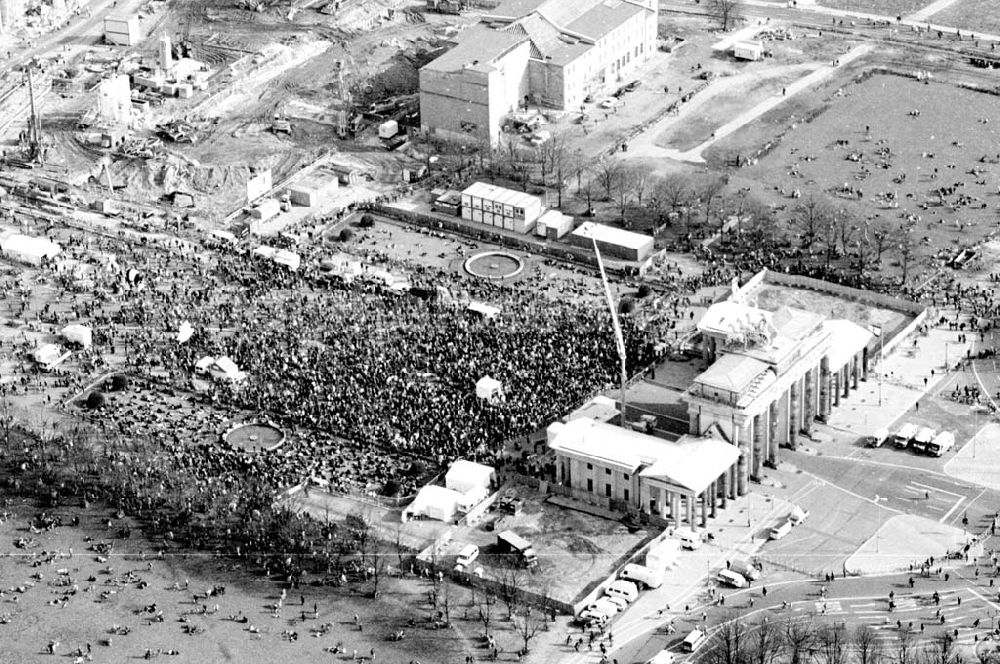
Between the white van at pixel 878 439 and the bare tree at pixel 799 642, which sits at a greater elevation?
the bare tree at pixel 799 642

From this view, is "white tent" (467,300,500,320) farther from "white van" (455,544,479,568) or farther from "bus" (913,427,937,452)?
"bus" (913,427,937,452)

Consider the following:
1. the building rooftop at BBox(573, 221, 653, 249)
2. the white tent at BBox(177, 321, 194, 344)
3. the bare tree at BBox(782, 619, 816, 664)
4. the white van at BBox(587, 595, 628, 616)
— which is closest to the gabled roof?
the building rooftop at BBox(573, 221, 653, 249)

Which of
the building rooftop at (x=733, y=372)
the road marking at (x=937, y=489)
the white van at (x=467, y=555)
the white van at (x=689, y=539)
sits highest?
the building rooftop at (x=733, y=372)

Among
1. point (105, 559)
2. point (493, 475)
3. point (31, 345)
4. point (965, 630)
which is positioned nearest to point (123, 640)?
point (105, 559)

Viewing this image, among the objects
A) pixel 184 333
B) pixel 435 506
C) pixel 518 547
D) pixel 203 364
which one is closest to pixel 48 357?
pixel 184 333

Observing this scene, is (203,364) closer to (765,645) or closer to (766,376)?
(766,376)

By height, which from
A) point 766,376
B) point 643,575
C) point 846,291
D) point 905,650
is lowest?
point 846,291

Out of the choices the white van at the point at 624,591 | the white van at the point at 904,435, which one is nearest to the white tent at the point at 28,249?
the white van at the point at 624,591

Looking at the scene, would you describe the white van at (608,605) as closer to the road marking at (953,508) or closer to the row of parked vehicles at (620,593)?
the row of parked vehicles at (620,593)
